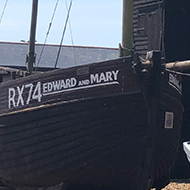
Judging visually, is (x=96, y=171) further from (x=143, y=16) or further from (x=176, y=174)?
(x=143, y=16)

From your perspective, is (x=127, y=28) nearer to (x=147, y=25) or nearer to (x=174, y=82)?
(x=147, y=25)

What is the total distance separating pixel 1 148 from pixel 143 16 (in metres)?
7.23

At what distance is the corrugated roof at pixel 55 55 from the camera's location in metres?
22.7

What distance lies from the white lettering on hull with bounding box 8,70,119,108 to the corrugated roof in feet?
44.5

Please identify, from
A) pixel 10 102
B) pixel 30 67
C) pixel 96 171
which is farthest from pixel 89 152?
pixel 30 67

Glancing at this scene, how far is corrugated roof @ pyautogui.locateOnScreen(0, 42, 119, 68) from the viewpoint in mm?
22719

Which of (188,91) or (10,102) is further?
(188,91)

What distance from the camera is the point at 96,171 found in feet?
26.0

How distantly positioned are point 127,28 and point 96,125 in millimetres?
6786

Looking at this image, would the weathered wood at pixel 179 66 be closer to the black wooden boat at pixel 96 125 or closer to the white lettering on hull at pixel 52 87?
the black wooden boat at pixel 96 125

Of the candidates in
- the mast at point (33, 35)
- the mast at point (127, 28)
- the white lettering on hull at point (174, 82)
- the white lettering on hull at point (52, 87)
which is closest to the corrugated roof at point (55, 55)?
the mast at point (127, 28)

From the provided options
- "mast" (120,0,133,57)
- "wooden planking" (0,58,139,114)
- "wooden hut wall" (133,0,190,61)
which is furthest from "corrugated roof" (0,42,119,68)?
"wooden planking" (0,58,139,114)

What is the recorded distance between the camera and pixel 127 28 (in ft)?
45.9

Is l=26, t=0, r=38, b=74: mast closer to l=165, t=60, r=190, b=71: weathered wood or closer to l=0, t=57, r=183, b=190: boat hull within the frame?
l=0, t=57, r=183, b=190: boat hull
